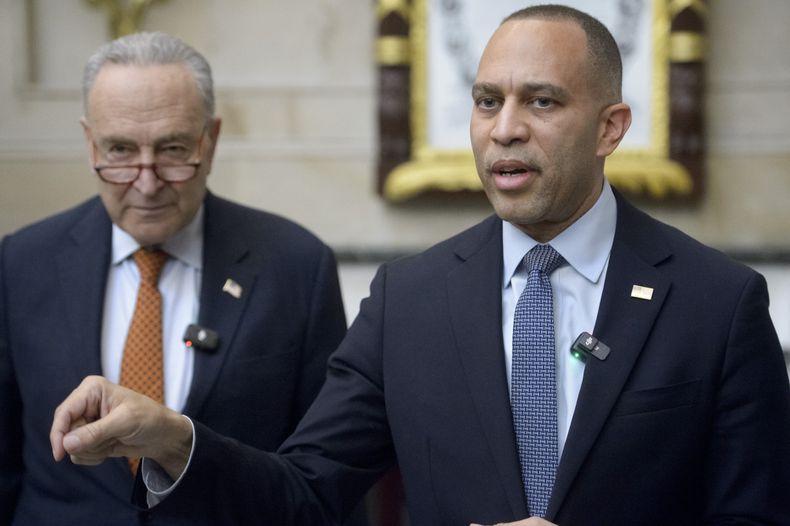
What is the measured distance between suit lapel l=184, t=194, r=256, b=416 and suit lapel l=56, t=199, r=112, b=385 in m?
0.25

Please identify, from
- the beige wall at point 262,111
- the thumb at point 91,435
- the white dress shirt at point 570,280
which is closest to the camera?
the thumb at point 91,435

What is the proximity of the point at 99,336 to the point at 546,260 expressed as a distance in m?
1.29

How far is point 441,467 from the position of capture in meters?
2.54

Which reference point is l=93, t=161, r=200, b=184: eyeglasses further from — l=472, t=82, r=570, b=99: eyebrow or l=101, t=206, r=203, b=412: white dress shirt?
l=472, t=82, r=570, b=99: eyebrow

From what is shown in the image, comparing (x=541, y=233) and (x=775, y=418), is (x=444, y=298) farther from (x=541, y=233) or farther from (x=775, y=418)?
(x=775, y=418)

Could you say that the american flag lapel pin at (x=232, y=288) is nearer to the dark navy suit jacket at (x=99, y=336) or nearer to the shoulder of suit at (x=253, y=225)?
the dark navy suit jacket at (x=99, y=336)

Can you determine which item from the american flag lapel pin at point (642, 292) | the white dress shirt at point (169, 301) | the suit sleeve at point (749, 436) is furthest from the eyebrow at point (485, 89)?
the white dress shirt at point (169, 301)

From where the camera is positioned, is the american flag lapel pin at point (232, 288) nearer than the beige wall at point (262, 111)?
Yes

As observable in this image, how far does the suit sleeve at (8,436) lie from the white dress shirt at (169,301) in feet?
0.78

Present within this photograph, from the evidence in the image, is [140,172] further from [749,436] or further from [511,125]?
[749,436]

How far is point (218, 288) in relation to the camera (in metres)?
3.46

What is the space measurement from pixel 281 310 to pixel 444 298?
2.99 feet

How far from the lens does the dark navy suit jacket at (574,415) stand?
2.41 m

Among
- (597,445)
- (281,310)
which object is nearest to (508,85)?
(597,445)
